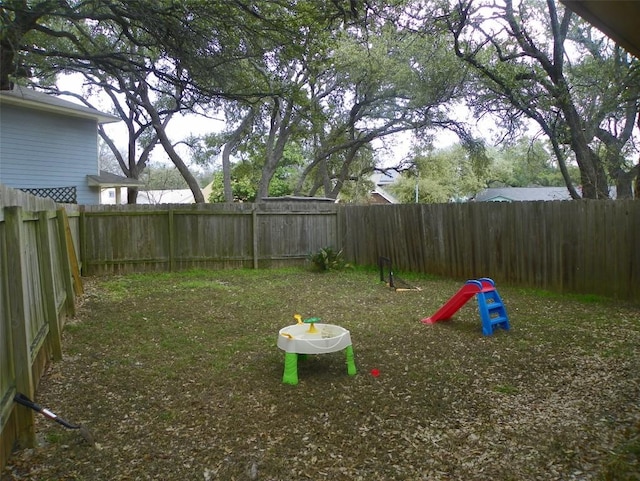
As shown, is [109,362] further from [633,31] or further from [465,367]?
[633,31]

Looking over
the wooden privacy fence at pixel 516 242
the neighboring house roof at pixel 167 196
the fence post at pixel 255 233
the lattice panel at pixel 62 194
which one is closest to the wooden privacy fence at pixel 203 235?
the fence post at pixel 255 233

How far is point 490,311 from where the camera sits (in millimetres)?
5742

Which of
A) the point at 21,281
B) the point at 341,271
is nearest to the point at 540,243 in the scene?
the point at 341,271

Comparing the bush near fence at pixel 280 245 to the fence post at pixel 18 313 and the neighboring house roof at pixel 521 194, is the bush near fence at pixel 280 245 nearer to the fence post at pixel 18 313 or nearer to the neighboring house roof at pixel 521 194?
the fence post at pixel 18 313

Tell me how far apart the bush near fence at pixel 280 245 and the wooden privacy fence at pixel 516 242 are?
0.06 feet

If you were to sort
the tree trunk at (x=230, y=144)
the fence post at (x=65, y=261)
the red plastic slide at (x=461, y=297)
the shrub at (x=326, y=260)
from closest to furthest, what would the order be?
the red plastic slide at (x=461, y=297) < the fence post at (x=65, y=261) < the shrub at (x=326, y=260) < the tree trunk at (x=230, y=144)

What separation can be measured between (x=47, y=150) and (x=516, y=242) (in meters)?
11.9

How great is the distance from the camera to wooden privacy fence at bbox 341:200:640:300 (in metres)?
7.11

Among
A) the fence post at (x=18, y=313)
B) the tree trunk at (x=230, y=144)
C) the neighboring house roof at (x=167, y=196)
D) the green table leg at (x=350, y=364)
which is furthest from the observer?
the neighboring house roof at (x=167, y=196)

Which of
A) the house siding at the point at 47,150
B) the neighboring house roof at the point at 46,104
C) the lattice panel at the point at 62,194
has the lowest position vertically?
the lattice panel at the point at 62,194

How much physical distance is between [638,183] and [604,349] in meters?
2.10

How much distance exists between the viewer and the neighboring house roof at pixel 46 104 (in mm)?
11727

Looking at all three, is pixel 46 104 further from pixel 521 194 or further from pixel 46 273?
pixel 521 194

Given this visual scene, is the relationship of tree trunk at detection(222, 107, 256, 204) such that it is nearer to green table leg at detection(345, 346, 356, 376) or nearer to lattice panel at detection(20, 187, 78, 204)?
lattice panel at detection(20, 187, 78, 204)
